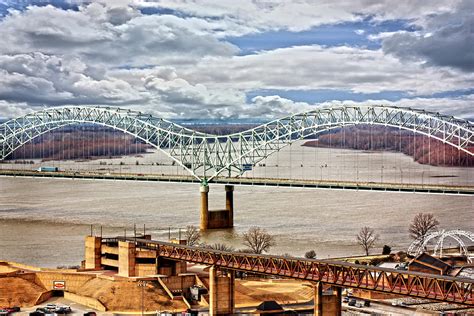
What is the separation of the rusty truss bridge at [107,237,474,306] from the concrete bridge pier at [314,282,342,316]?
289 millimetres

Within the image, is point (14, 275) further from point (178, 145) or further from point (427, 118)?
point (178, 145)

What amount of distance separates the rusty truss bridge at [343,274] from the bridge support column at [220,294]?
1.22ft

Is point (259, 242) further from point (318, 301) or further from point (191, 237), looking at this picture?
point (318, 301)

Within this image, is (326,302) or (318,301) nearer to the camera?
(318,301)

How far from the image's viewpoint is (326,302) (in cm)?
2222

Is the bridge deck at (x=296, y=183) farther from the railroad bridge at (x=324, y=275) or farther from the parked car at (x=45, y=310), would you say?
the parked car at (x=45, y=310)

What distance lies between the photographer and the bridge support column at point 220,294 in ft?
79.5

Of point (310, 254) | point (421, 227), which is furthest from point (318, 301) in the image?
point (421, 227)

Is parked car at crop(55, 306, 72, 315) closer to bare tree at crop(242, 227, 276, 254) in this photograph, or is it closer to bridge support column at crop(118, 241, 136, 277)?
bridge support column at crop(118, 241, 136, 277)

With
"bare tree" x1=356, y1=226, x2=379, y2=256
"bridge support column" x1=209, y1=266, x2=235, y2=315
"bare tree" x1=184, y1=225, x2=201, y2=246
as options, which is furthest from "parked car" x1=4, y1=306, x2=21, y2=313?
"bare tree" x1=356, y1=226, x2=379, y2=256

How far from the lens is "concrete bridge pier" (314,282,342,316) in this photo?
72.1ft

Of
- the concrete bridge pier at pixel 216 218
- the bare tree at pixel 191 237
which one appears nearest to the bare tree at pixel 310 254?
the bare tree at pixel 191 237

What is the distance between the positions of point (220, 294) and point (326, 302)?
137 inches

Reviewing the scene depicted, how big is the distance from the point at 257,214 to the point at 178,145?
1181 centimetres
